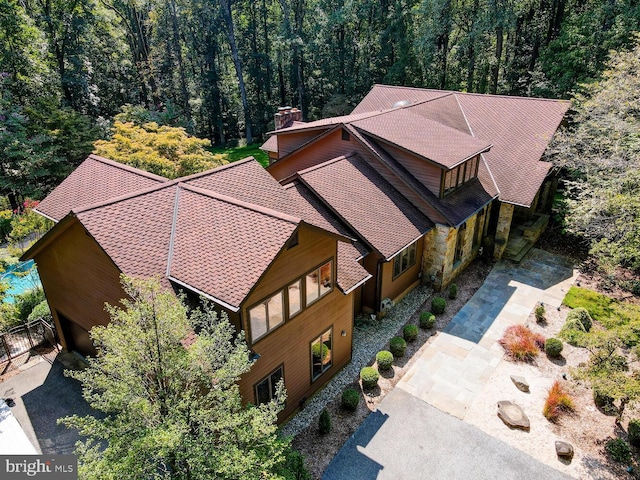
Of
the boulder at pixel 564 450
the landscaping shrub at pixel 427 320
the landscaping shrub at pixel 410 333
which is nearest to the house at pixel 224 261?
the landscaping shrub at pixel 410 333

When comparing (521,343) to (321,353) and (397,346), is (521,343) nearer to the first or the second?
(397,346)

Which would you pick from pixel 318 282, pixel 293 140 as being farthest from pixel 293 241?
pixel 293 140

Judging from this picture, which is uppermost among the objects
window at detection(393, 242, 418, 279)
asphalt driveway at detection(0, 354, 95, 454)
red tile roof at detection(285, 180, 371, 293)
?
red tile roof at detection(285, 180, 371, 293)

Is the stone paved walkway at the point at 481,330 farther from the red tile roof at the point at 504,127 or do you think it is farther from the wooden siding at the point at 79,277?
the wooden siding at the point at 79,277

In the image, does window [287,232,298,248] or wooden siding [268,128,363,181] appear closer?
window [287,232,298,248]

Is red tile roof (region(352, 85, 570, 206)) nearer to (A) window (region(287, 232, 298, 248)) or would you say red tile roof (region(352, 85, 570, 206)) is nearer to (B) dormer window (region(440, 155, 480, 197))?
(B) dormer window (region(440, 155, 480, 197))

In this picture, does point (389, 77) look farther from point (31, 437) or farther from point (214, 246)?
point (31, 437)

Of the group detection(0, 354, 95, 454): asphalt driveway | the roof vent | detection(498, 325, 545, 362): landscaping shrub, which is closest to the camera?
detection(0, 354, 95, 454): asphalt driveway

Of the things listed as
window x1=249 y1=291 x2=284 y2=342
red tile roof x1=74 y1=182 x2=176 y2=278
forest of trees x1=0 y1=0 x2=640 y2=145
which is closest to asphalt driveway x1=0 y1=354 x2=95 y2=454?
red tile roof x1=74 y1=182 x2=176 y2=278
